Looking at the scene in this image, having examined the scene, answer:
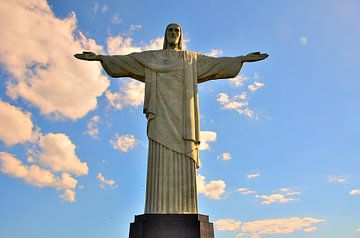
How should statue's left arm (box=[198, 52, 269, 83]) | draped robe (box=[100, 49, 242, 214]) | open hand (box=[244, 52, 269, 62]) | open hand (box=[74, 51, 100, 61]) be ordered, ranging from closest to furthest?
draped robe (box=[100, 49, 242, 214]), open hand (box=[74, 51, 100, 61]), open hand (box=[244, 52, 269, 62]), statue's left arm (box=[198, 52, 269, 83])

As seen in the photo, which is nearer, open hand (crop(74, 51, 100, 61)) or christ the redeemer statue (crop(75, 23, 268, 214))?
christ the redeemer statue (crop(75, 23, 268, 214))

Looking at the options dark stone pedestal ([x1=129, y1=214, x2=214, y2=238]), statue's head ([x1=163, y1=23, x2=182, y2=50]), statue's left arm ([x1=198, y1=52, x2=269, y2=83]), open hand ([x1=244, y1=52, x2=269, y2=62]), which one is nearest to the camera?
dark stone pedestal ([x1=129, y1=214, x2=214, y2=238])

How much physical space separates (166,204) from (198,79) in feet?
13.2

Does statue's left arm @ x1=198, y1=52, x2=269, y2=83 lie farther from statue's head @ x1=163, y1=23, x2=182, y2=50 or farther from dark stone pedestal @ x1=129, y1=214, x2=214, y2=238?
dark stone pedestal @ x1=129, y1=214, x2=214, y2=238

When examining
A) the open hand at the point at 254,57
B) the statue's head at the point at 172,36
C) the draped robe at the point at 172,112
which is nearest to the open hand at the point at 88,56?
the draped robe at the point at 172,112

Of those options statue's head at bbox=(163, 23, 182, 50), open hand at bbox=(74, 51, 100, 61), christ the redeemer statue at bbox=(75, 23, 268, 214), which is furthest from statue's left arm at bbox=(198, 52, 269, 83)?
open hand at bbox=(74, 51, 100, 61)

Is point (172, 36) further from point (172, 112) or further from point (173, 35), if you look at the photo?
point (172, 112)

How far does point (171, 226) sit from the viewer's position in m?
8.82

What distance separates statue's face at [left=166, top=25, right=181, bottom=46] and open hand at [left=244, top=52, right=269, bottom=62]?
87.1 inches

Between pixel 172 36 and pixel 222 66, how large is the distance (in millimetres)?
1814

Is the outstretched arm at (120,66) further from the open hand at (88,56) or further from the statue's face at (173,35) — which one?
the statue's face at (173,35)

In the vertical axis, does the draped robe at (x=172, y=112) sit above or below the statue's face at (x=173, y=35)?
below

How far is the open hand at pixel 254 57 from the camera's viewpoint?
36.0 feet

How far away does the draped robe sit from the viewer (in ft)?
31.1
